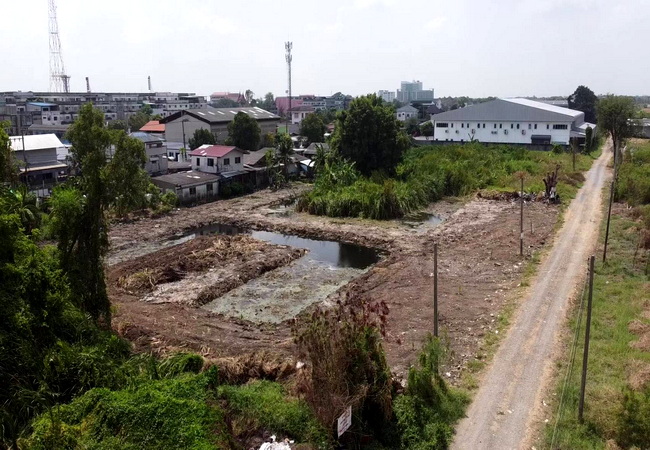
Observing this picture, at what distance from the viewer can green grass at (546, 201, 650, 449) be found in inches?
404

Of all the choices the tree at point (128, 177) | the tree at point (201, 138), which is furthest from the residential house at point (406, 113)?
the tree at point (128, 177)

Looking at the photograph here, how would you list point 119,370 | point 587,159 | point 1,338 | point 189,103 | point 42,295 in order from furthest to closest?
point 189,103, point 587,159, point 42,295, point 119,370, point 1,338

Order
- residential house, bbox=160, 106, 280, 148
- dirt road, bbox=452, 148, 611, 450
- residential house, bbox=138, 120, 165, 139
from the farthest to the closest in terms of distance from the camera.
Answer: residential house, bbox=138, 120, 165, 139, residential house, bbox=160, 106, 280, 148, dirt road, bbox=452, 148, 611, 450

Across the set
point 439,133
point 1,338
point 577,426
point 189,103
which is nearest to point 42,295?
point 1,338

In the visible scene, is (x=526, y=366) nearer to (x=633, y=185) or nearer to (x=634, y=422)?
(x=634, y=422)

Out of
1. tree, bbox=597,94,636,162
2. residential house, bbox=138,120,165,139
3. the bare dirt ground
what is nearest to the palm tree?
the bare dirt ground

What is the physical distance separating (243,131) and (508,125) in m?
31.8

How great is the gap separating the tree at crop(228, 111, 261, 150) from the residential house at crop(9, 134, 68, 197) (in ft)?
53.1

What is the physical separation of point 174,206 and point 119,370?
73.8ft

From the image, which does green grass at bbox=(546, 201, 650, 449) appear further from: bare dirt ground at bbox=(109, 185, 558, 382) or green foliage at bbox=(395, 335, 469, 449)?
bare dirt ground at bbox=(109, 185, 558, 382)

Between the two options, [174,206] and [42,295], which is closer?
[42,295]

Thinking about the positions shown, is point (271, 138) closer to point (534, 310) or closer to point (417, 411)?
point (534, 310)

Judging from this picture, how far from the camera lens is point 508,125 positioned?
61594mm

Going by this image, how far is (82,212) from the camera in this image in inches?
552
